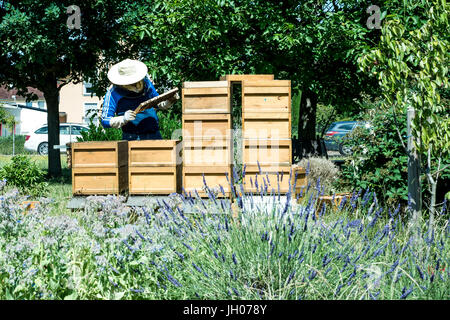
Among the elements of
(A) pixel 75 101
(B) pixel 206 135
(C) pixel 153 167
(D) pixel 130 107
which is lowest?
(C) pixel 153 167

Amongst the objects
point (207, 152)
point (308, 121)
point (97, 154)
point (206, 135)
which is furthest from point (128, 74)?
point (308, 121)

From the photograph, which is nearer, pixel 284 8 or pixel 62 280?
pixel 62 280

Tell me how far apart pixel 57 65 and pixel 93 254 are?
31.7 ft

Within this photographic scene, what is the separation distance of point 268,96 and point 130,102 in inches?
70.4

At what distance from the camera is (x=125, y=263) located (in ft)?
11.3

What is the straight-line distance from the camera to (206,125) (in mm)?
5293

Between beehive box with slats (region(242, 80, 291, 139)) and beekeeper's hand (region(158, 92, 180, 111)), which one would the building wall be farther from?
beehive box with slats (region(242, 80, 291, 139))

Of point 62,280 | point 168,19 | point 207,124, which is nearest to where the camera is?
point 62,280

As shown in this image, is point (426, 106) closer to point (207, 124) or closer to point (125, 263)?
point (207, 124)

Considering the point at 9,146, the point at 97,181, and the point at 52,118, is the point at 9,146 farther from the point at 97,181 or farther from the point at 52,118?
the point at 97,181

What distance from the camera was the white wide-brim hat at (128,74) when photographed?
583 cm

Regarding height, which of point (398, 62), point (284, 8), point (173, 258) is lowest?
point (173, 258)
